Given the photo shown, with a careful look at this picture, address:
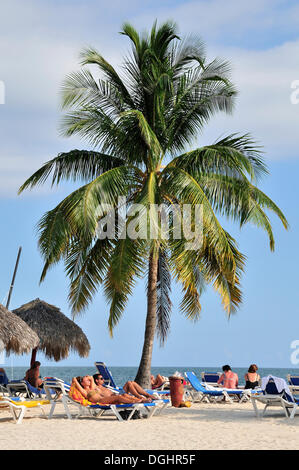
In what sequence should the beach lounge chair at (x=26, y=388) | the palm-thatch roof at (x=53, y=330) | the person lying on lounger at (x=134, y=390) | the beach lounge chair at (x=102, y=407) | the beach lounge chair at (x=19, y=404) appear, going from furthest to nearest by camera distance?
the palm-thatch roof at (x=53, y=330)
the beach lounge chair at (x=26, y=388)
the person lying on lounger at (x=134, y=390)
the beach lounge chair at (x=102, y=407)
the beach lounge chair at (x=19, y=404)

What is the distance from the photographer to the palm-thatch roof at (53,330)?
18.4 meters

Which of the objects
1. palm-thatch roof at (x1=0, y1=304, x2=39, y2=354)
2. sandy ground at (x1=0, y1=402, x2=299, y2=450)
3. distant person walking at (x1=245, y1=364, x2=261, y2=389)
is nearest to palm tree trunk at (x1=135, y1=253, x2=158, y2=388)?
distant person walking at (x1=245, y1=364, x2=261, y2=389)

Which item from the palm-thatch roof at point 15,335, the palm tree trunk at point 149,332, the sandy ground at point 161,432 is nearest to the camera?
the sandy ground at point 161,432

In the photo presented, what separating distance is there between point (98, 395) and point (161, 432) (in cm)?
222

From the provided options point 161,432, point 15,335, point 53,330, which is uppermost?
point 53,330

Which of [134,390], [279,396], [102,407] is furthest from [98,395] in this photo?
[279,396]

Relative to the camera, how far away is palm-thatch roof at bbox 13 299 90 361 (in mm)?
18406

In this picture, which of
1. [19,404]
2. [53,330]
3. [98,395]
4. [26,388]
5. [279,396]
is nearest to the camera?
[19,404]

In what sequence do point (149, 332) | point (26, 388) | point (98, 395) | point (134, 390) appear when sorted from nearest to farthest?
point (98, 395) < point (134, 390) < point (26, 388) < point (149, 332)

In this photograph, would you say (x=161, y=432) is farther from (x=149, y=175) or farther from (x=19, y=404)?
(x=149, y=175)

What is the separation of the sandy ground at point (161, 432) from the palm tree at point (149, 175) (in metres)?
3.85

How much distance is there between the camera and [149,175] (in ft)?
52.7

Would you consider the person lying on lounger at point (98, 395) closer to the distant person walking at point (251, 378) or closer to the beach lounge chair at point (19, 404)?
the beach lounge chair at point (19, 404)

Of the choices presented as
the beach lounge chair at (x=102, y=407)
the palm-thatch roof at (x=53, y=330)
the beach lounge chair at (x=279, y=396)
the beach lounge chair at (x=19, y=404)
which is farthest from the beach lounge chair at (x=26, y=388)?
the beach lounge chair at (x=279, y=396)
